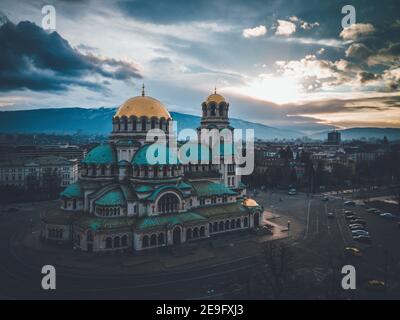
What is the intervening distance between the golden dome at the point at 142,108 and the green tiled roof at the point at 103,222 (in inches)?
550

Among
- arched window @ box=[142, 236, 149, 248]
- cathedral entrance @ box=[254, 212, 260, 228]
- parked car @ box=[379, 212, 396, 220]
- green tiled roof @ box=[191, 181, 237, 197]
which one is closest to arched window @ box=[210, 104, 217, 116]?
green tiled roof @ box=[191, 181, 237, 197]

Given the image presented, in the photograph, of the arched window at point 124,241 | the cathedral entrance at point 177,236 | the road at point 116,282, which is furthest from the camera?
the cathedral entrance at point 177,236

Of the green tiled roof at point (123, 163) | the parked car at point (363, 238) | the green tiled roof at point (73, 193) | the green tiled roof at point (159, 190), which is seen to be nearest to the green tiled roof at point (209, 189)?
the green tiled roof at point (159, 190)

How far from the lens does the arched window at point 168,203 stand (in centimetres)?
3662

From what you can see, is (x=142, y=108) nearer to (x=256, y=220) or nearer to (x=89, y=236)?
(x=89, y=236)

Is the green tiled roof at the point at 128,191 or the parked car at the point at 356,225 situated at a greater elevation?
the green tiled roof at the point at 128,191

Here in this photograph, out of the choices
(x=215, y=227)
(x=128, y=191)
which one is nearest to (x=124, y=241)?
(x=128, y=191)

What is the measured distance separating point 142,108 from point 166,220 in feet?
50.3

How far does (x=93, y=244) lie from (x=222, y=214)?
53.0 ft

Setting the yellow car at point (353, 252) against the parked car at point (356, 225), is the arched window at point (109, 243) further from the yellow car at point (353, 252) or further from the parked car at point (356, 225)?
the parked car at point (356, 225)

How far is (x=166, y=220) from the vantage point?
3597 cm

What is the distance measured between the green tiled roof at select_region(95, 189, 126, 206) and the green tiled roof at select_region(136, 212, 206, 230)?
3.22 metres

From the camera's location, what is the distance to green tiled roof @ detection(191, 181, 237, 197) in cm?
4179
